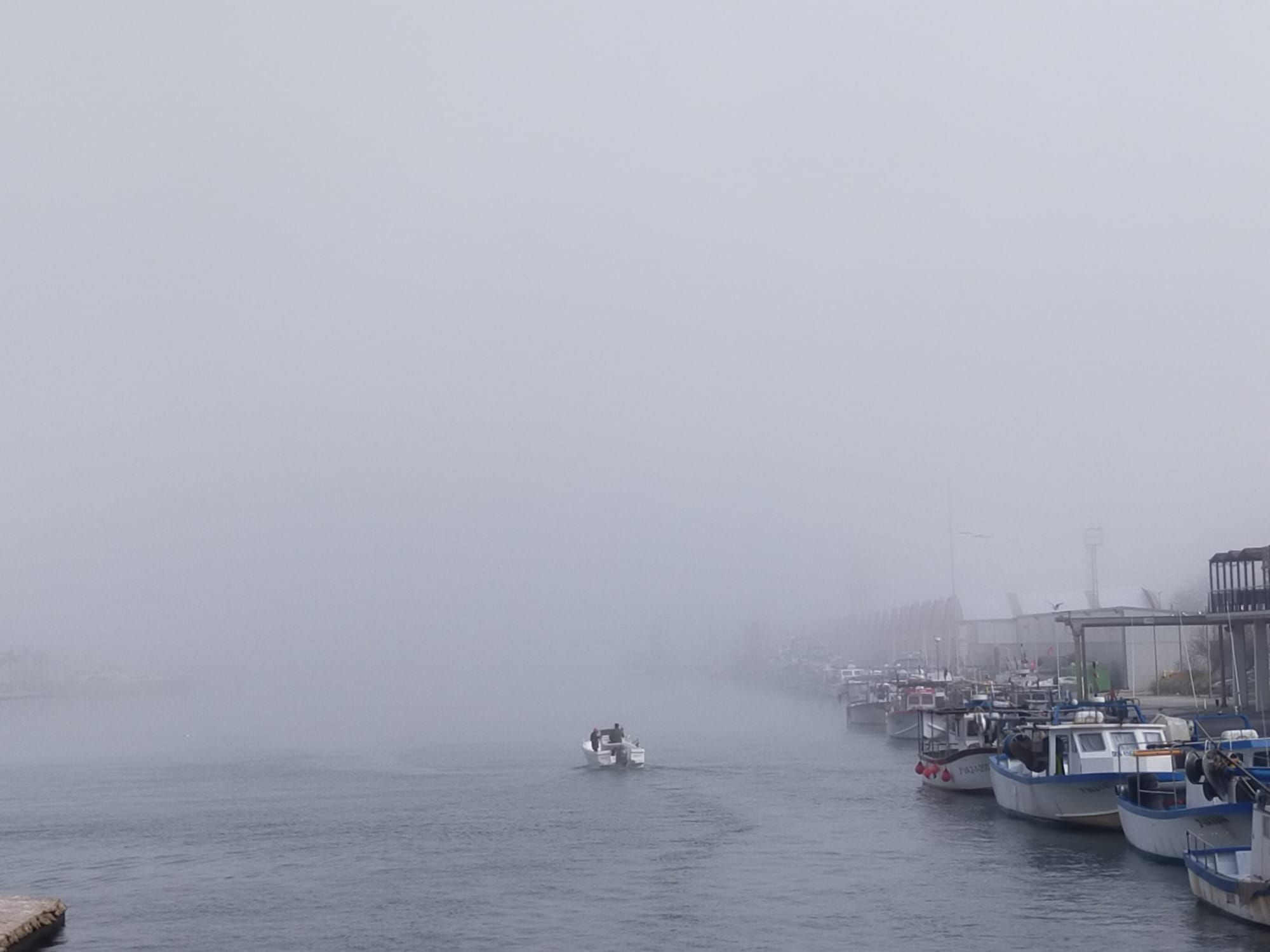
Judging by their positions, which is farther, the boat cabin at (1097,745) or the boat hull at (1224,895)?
the boat cabin at (1097,745)

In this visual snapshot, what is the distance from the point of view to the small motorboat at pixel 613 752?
64.1 m

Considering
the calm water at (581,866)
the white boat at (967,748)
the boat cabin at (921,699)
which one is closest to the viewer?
the calm water at (581,866)

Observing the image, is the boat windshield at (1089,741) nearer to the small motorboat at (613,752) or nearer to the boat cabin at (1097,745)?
the boat cabin at (1097,745)

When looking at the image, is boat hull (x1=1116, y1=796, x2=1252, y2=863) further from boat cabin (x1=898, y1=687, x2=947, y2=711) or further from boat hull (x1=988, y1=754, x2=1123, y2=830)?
boat cabin (x1=898, y1=687, x2=947, y2=711)

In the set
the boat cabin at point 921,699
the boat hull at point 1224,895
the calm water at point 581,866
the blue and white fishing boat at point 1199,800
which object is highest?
the boat cabin at point 921,699

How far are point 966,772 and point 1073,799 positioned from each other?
1095 centimetres

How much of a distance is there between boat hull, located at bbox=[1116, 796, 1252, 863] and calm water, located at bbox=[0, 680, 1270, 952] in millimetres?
581

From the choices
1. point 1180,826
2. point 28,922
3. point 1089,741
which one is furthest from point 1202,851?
point 28,922

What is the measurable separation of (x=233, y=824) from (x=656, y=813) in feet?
45.8

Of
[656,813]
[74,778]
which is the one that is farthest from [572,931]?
[74,778]

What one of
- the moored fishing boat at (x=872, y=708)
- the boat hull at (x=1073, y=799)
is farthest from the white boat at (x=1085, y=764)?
the moored fishing boat at (x=872, y=708)

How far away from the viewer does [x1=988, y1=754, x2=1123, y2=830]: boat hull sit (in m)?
38.7

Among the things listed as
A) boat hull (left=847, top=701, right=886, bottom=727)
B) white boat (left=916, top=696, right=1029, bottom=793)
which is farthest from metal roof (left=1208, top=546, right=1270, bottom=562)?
boat hull (left=847, top=701, right=886, bottom=727)

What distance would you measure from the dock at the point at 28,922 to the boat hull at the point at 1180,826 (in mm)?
23641
